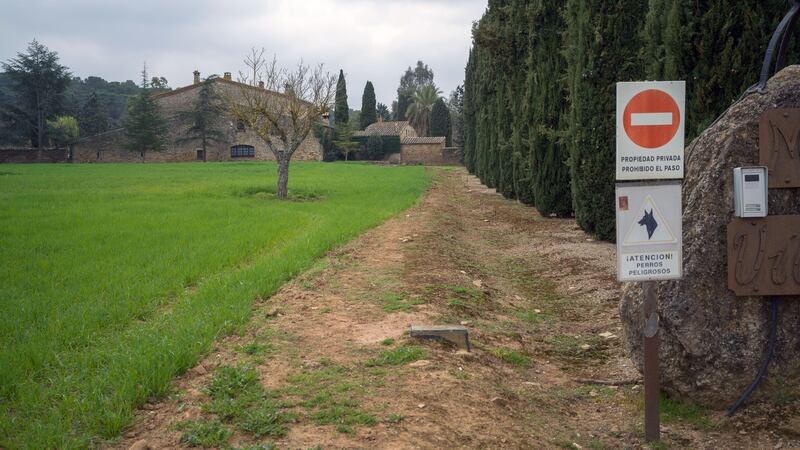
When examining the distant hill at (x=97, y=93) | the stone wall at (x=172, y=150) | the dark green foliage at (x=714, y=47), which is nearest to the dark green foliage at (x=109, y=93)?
the distant hill at (x=97, y=93)

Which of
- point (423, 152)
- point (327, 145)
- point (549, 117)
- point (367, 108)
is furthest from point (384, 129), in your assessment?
point (549, 117)

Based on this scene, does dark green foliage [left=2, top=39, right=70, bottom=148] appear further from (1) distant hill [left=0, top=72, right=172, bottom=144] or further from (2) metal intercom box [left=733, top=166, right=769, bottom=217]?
(2) metal intercom box [left=733, top=166, right=769, bottom=217]

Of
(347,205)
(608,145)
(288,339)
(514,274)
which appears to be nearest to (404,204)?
(347,205)

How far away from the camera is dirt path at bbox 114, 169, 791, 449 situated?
12.3 ft

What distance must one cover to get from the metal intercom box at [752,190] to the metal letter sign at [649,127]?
2.32ft

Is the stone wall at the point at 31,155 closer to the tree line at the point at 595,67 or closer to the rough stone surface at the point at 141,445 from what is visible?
the tree line at the point at 595,67

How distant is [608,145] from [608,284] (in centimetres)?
440

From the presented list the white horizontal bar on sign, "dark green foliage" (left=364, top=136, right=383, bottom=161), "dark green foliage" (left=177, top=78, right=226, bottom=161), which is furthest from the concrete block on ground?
"dark green foliage" (left=364, top=136, right=383, bottom=161)

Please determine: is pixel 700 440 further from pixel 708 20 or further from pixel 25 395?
pixel 708 20

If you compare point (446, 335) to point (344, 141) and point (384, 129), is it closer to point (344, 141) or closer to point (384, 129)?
point (344, 141)

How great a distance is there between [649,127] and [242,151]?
60204mm

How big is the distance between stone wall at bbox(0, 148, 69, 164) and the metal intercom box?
5852 cm

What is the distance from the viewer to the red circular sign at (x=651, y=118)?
12.2ft

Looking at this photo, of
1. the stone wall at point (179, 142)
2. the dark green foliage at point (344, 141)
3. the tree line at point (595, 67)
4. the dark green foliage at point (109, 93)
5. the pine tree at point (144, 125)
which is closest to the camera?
the tree line at point (595, 67)
